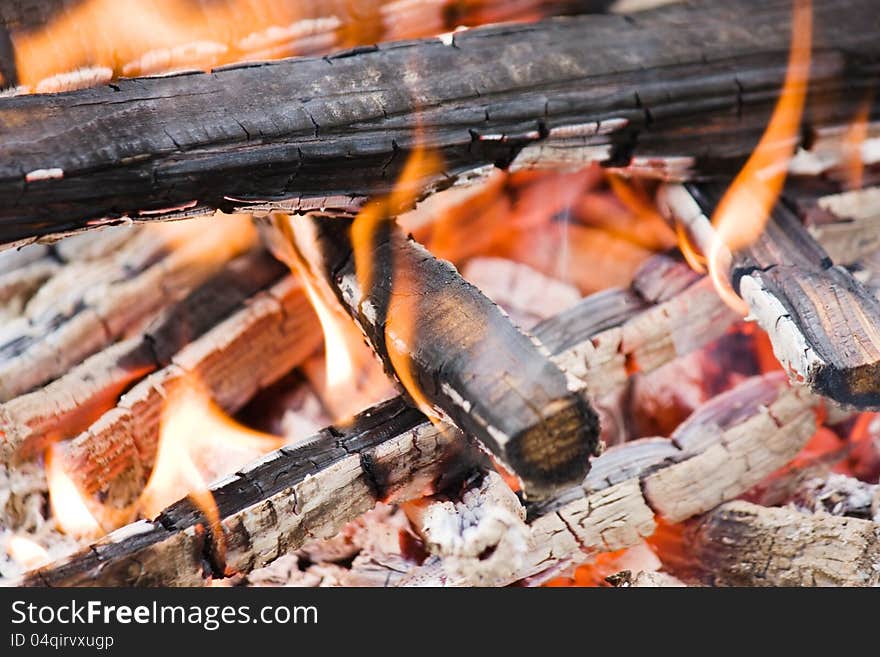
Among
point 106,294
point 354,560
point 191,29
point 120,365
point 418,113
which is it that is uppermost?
point 191,29

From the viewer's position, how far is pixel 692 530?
191 centimetres

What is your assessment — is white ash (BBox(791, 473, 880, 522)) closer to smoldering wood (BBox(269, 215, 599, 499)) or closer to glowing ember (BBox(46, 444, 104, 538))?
smoldering wood (BBox(269, 215, 599, 499))

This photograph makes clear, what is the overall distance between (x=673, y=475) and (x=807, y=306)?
39 centimetres

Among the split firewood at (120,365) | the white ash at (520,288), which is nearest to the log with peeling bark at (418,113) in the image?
the white ash at (520,288)

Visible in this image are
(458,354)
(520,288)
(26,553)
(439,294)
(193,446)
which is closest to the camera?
(458,354)

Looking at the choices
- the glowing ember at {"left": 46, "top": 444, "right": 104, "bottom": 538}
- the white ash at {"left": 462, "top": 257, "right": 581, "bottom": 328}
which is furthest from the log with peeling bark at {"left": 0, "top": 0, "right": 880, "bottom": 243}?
the glowing ember at {"left": 46, "top": 444, "right": 104, "bottom": 538}

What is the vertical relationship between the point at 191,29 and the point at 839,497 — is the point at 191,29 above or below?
above

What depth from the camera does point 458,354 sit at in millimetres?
1523

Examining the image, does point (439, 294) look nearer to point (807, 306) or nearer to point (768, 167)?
point (807, 306)

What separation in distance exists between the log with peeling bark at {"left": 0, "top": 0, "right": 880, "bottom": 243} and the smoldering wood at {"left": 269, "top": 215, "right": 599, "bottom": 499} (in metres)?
0.12

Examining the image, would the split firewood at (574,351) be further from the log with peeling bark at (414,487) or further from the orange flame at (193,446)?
the log with peeling bark at (414,487)

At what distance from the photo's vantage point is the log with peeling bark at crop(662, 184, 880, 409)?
163cm

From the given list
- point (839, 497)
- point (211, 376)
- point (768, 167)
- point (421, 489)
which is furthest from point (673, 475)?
point (211, 376)

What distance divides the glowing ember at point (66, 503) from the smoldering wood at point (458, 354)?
2.02 ft
